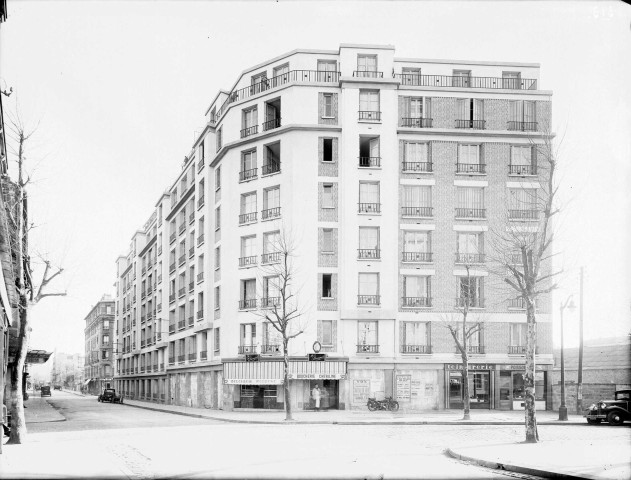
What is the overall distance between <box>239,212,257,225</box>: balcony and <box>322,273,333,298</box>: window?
6.37 m

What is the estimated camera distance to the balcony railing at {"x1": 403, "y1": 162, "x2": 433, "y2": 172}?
156ft

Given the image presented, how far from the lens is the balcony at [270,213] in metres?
47.5

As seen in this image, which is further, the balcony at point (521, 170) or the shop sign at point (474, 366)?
the balcony at point (521, 170)

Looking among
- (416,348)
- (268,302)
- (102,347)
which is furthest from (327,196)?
(102,347)

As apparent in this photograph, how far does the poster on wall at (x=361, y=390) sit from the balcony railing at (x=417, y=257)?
322 inches

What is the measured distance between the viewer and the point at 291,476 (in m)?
13.7

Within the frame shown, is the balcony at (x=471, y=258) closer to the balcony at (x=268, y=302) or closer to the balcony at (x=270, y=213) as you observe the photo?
the balcony at (x=270, y=213)

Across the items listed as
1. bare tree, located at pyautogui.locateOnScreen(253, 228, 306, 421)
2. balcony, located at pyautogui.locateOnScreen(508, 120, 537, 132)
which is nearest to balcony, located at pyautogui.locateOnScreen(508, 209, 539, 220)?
balcony, located at pyautogui.locateOnScreen(508, 120, 537, 132)

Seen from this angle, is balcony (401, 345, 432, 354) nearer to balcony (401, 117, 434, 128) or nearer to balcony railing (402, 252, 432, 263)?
balcony railing (402, 252, 432, 263)

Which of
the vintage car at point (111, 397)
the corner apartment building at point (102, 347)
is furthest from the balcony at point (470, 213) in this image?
the corner apartment building at point (102, 347)

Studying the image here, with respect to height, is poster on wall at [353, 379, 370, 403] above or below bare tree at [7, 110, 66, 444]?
below

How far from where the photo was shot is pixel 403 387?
45.5 metres

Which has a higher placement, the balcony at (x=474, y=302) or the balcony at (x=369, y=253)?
the balcony at (x=369, y=253)

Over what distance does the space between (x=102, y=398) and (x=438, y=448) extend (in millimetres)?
58761
